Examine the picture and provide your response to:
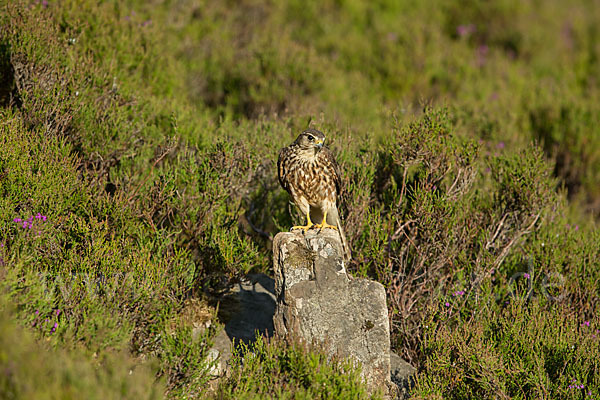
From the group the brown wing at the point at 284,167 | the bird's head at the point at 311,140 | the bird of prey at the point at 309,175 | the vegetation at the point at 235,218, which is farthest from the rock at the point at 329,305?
the bird's head at the point at 311,140

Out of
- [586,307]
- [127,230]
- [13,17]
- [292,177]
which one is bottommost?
[586,307]

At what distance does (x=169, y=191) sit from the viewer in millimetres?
5531

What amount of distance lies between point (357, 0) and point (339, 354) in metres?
10.1

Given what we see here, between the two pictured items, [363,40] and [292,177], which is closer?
[292,177]

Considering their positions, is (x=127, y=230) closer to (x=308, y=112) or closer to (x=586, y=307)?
(x=308, y=112)

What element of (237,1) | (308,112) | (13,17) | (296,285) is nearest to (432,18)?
(237,1)

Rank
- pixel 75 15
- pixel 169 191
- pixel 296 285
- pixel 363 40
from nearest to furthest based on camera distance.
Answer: pixel 296 285
pixel 169 191
pixel 75 15
pixel 363 40

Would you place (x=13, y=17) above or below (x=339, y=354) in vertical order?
above

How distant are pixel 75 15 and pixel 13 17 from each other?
46.9 inches

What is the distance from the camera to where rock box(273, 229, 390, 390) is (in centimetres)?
441

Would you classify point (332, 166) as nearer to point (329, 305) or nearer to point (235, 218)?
point (329, 305)

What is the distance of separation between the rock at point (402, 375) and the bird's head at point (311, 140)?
6.36 ft

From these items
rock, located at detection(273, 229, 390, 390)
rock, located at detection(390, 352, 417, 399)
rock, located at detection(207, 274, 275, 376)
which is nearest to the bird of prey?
rock, located at detection(273, 229, 390, 390)

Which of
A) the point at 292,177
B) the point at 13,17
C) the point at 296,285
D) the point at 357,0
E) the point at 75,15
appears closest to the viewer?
the point at 296,285
